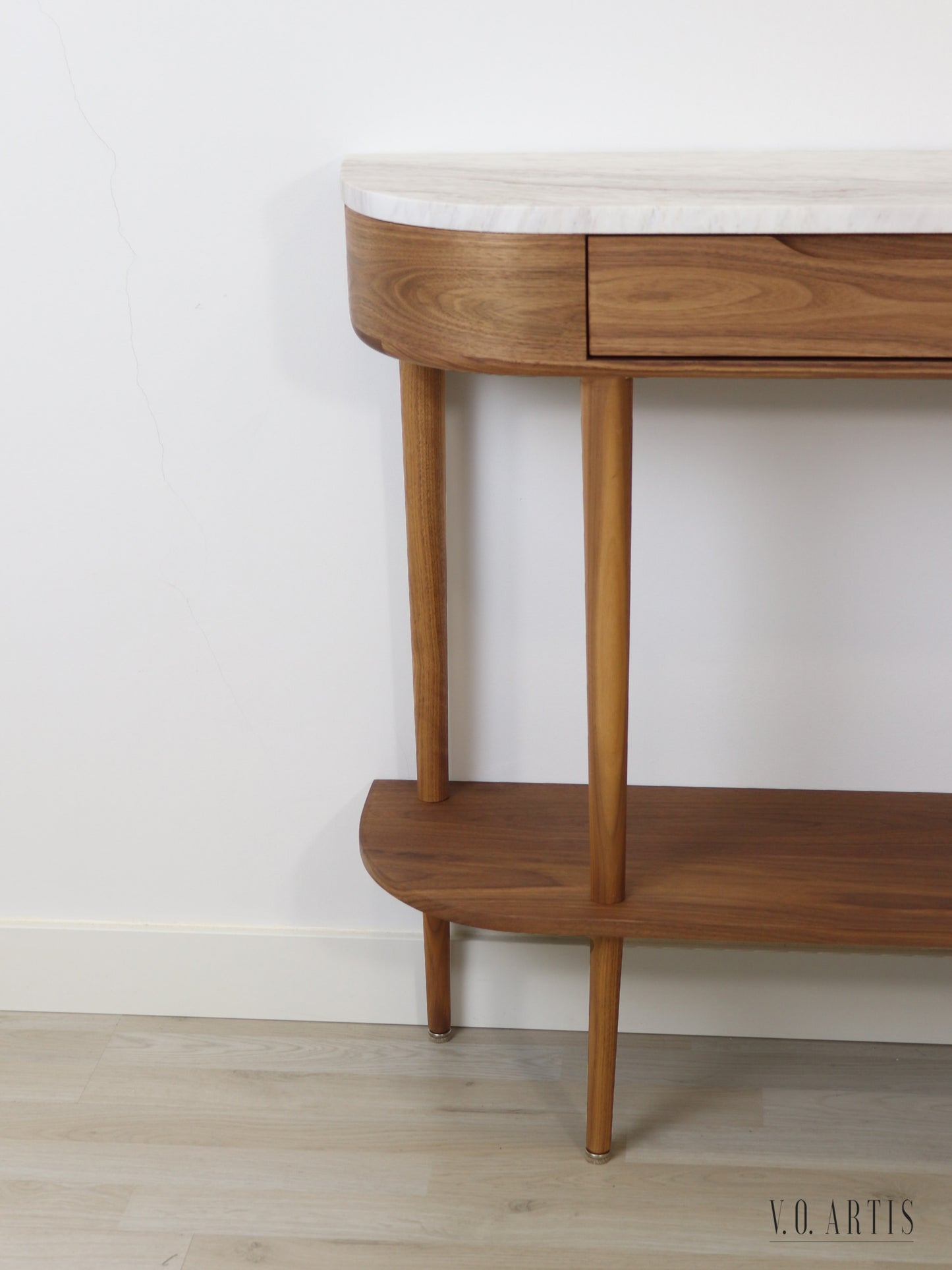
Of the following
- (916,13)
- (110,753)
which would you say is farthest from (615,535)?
(110,753)

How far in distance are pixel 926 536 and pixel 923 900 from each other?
37cm

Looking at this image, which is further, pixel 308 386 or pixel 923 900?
pixel 308 386

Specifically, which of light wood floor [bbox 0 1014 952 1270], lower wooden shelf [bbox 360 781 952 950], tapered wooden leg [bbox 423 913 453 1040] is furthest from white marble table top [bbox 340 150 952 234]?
light wood floor [bbox 0 1014 952 1270]

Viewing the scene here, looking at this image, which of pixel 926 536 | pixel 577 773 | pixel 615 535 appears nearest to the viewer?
pixel 615 535

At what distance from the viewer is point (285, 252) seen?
1.23 metres

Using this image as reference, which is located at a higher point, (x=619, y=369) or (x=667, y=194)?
(x=667, y=194)

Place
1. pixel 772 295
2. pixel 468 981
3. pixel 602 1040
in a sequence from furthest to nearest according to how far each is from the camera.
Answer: pixel 468 981 < pixel 602 1040 < pixel 772 295

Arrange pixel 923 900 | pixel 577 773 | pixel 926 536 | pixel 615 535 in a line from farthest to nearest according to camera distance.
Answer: pixel 577 773 → pixel 926 536 → pixel 923 900 → pixel 615 535

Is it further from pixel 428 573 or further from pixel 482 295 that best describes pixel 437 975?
pixel 482 295

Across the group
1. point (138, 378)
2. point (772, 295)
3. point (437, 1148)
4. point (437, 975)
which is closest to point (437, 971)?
point (437, 975)

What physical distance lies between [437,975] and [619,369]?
779 mm

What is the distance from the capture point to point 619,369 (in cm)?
92

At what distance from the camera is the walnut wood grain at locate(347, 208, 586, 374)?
897 millimetres

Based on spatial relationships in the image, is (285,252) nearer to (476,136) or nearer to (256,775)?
(476,136)
